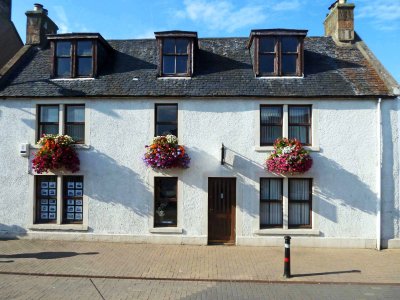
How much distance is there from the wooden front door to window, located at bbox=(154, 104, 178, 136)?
→ 2.41m

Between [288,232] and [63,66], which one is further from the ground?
[63,66]

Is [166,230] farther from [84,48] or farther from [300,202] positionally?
[84,48]

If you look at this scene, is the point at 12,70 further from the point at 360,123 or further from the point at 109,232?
the point at 360,123

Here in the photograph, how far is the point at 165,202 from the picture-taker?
12.3 metres

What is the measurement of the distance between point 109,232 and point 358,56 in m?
11.5

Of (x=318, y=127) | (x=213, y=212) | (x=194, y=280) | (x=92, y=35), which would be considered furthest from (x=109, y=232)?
(x=318, y=127)

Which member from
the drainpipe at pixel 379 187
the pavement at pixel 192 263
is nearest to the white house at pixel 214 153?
the drainpipe at pixel 379 187

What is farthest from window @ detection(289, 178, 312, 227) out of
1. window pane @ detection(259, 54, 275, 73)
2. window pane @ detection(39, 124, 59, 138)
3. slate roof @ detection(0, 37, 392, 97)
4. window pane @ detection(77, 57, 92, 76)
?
window pane @ detection(39, 124, 59, 138)

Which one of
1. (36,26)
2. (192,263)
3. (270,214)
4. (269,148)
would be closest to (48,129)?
(36,26)

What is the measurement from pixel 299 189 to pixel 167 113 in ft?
17.6

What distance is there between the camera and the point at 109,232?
12.3 metres

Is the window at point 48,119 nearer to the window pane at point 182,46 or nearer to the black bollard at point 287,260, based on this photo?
the window pane at point 182,46

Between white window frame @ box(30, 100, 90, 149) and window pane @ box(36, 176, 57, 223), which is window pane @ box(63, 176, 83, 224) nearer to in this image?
window pane @ box(36, 176, 57, 223)

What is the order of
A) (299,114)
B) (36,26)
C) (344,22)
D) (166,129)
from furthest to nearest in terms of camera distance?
(36,26)
(344,22)
(166,129)
(299,114)
